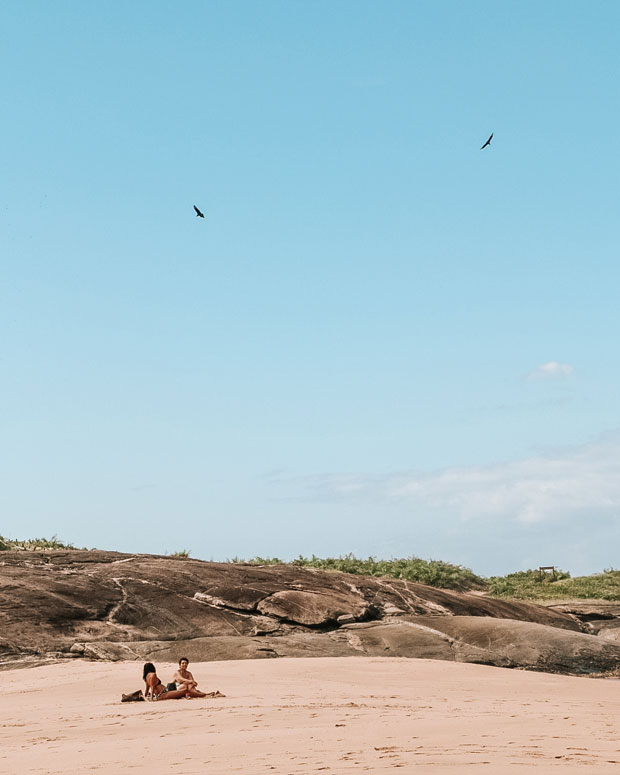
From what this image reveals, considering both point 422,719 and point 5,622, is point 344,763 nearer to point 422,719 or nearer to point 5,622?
point 422,719

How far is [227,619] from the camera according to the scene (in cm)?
2388

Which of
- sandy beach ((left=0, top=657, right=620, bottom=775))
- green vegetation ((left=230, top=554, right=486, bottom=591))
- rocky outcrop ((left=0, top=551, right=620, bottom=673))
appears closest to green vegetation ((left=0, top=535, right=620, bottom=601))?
green vegetation ((left=230, top=554, right=486, bottom=591))

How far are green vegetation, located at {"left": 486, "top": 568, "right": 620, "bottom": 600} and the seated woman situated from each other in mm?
23279

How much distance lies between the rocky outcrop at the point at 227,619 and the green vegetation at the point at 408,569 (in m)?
10.4

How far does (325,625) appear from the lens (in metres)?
24.7

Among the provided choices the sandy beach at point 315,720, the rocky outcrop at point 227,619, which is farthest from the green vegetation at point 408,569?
the sandy beach at point 315,720

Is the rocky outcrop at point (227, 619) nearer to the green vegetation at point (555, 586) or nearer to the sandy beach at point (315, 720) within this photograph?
the sandy beach at point (315, 720)

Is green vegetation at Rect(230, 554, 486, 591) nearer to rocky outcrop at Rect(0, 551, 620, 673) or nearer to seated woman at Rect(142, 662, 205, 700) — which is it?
rocky outcrop at Rect(0, 551, 620, 673)

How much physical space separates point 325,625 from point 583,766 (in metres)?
16.1

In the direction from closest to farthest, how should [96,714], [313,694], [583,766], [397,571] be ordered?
[583,766] → [96,714] → [313,694] → [397,571]

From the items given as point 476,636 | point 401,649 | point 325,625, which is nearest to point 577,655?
point 476,636

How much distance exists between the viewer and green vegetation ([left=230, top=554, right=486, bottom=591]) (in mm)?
38312

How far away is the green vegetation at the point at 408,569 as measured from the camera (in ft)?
126

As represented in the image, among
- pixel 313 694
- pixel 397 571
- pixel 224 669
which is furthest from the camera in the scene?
pixel 397 571
